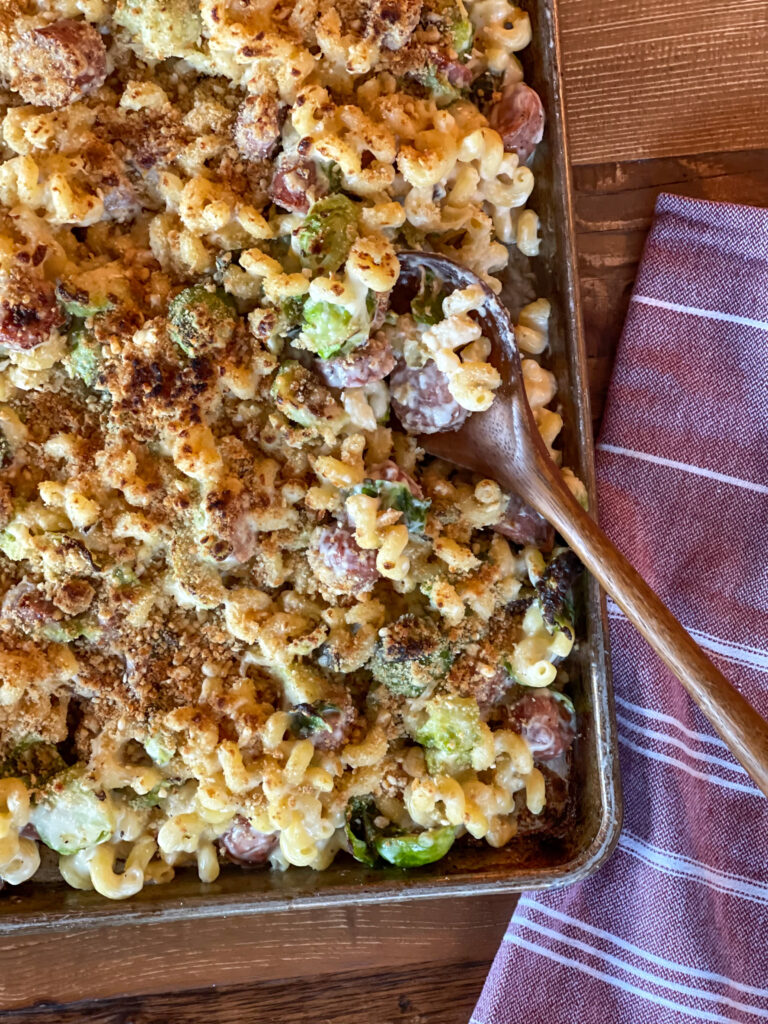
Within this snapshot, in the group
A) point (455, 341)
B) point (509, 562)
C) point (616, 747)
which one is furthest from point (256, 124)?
point (616, 747)

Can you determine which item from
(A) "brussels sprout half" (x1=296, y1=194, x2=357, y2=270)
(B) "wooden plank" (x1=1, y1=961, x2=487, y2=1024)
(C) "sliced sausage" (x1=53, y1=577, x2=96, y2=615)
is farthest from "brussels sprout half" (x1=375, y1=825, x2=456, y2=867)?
(A) "brussels sprout half" (x1=296, y1=194, x2=357, y2=270)

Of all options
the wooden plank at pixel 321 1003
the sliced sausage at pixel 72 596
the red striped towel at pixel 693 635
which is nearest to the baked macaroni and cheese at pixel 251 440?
the sliced sausage at pixel 72 596

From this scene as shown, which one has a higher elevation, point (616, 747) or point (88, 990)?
point (616, 747)

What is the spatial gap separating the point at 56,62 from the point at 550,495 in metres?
0.92

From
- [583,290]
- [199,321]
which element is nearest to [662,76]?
[583,290]

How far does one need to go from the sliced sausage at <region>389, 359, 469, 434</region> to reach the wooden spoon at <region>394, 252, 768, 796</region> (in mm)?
22

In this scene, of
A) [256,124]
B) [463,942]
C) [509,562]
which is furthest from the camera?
[463,942]

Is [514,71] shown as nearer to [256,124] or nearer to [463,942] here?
[256,124]

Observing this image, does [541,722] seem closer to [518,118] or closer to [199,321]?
[199,321]

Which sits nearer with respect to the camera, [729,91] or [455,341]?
[455,341]

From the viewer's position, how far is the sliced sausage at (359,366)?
48.9 inches

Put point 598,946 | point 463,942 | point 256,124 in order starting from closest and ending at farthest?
point 256,124
point 598,946
point 463,942

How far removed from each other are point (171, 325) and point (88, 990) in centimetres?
120

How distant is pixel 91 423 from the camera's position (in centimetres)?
128
